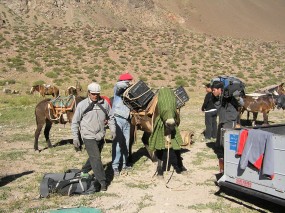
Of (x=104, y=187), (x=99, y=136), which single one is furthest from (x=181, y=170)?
(x=99, y=136)

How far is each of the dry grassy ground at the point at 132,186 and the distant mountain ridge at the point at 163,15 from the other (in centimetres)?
4601

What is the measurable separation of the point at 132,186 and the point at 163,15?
2717 inches

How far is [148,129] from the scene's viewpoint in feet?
28.4

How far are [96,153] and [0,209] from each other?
187 centimetres

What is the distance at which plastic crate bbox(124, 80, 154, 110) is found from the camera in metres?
8.08

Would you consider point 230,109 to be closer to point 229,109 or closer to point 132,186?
point 229,109

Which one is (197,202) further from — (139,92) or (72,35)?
(72,35)

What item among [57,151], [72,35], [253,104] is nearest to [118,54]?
[72,35]

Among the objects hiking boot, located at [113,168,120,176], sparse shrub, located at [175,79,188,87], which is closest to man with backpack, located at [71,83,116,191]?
hiking boot, located at [113,168,120,176]

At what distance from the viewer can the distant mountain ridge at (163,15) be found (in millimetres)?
57219

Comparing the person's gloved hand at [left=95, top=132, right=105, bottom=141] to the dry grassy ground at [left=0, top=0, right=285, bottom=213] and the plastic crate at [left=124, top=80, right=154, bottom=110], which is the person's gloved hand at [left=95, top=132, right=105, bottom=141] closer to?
the dry grassy ground at [left=0, top=0, right=285, bottom=213]

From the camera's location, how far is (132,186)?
766 cm

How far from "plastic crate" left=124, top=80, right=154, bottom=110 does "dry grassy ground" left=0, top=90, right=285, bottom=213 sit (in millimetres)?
1532

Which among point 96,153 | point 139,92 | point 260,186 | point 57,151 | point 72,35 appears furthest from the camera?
point 72,35
